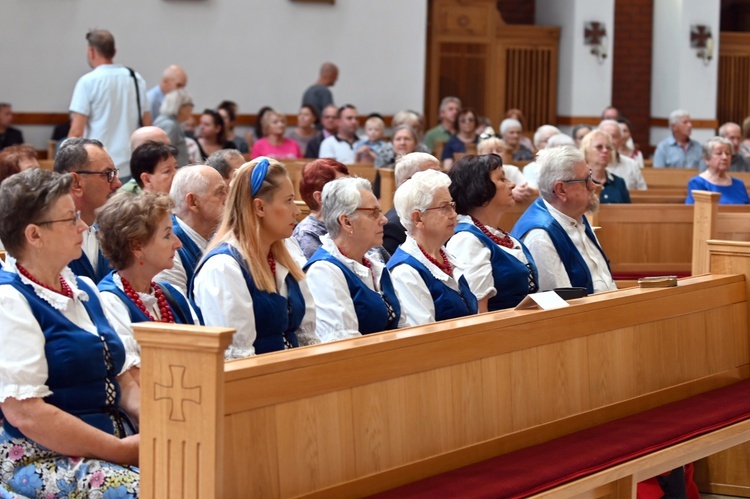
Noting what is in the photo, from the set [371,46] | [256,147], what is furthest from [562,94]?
[256,147]

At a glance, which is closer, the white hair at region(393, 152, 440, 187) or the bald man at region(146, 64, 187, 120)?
the white hair at region(393, 152, 440, 187)

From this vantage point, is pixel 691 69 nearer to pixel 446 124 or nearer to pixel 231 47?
pixel 446 124

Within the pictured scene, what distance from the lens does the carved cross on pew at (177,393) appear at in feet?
8.07

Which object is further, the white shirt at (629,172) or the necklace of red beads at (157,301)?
the white shirt at (629,172)

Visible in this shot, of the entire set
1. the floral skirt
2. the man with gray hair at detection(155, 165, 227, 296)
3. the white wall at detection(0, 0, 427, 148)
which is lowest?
the floral skirt

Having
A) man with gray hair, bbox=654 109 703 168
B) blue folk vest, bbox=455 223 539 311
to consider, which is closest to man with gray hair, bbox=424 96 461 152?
man with gray hair, bbox=654 109 703 168

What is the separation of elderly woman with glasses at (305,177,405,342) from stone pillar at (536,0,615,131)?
10202 millimetres

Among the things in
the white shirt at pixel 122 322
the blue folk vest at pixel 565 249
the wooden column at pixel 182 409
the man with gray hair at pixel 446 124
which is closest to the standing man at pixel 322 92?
the man with gray hair at pixel 446 124

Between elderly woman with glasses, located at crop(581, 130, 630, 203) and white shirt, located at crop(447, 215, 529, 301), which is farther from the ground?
elderly woman with glasses, located at crop(581, 130, 630, 203)

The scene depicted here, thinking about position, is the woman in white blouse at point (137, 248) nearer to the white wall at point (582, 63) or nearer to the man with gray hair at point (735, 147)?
the man with gray hair at point (735, 147)

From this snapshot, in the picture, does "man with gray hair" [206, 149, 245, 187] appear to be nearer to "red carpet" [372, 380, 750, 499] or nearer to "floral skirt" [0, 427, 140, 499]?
"red carpet" [372, 380, 750, 499]

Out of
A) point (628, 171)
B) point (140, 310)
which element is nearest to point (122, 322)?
point (140, 310)

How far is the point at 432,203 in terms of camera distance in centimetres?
416

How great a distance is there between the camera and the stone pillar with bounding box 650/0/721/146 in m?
14.0
